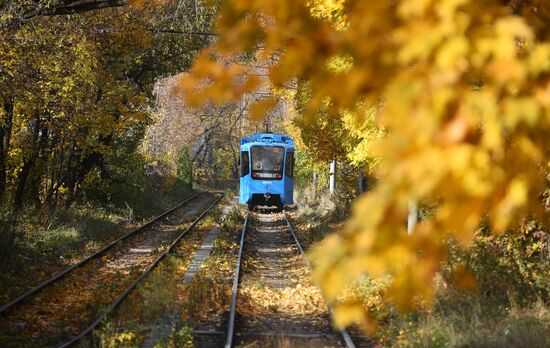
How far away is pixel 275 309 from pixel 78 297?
3.41m

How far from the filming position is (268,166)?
2978cm

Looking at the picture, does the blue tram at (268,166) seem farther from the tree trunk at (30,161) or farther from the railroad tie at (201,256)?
the tree trunk at (30,161)

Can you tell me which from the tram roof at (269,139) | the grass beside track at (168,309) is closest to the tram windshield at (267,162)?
the tram roof at (269,139)

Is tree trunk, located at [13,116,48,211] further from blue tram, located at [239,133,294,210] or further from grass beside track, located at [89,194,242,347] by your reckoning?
blue tram, located at [239,133,294,210]

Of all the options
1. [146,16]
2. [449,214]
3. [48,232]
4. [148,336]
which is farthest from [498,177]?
[146,16]

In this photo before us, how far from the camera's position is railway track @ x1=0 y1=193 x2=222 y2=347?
873 centimetres

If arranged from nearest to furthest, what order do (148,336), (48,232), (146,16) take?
(148,336) → (48,232) → (146,16)

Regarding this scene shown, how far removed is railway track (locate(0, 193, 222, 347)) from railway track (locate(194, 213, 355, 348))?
1711mm

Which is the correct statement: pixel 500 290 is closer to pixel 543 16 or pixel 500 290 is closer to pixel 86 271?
pixel 543 16

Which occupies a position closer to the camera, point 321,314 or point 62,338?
point 62,338

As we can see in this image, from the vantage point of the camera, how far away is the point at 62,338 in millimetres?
8539

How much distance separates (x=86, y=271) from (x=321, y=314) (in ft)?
18.8

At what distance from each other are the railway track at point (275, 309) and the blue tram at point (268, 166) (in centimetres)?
1180

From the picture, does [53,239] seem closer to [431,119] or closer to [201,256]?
[201,256]
